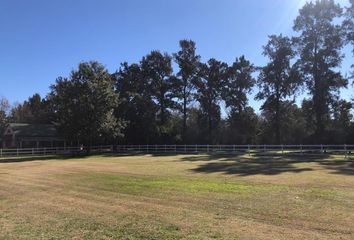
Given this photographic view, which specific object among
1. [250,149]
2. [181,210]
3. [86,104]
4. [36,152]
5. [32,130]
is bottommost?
[181,210]

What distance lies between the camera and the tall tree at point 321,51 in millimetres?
58594

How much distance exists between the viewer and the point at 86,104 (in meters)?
55.4

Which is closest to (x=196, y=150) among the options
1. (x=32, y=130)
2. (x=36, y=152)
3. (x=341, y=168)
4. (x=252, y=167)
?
(x=36, y=152)

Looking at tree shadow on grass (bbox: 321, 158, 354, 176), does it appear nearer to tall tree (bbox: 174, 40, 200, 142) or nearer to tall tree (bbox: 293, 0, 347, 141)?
tall tree (bbox: 293, 0, 347, 141)

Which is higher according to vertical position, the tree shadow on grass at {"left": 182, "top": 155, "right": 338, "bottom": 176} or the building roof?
the building roof

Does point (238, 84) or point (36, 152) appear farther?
point (238, 84)

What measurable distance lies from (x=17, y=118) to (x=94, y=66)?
180ft

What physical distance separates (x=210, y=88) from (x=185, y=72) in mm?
5319

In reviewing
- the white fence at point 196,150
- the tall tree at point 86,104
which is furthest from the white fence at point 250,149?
the tall tree at point 86,104

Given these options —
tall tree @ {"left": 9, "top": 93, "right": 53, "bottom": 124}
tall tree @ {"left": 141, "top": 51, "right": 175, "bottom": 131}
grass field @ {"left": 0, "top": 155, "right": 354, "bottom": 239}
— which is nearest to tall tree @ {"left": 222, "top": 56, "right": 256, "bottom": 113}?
tall tree @ {"left": 141, "top": 51, "right": 175, "bottom": 131}

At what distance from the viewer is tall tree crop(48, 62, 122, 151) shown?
55.2 metres

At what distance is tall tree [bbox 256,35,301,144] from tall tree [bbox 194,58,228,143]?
9.83 metres

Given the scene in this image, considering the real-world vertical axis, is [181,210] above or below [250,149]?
below

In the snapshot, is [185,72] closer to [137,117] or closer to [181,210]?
[137,117]
